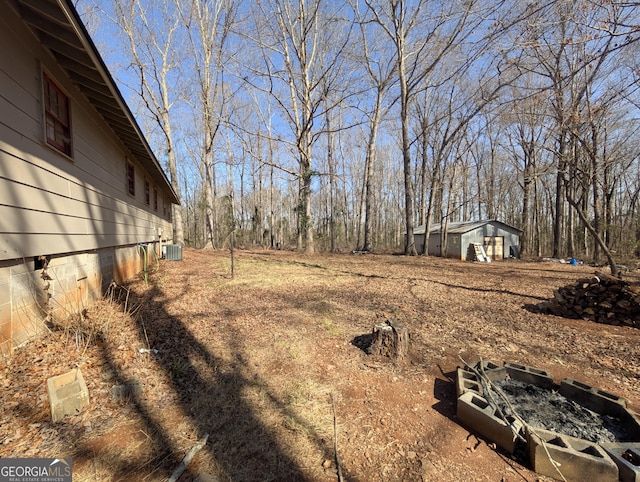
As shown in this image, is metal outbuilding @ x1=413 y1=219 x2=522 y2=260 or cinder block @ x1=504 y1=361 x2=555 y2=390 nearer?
cinder block @ x1=504 y1=361 x2=555 y2=390

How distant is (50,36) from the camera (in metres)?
3.59

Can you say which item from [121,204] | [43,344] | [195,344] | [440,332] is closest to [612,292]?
[440,332]

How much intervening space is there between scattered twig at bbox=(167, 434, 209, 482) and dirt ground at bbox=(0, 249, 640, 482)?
0.05 m

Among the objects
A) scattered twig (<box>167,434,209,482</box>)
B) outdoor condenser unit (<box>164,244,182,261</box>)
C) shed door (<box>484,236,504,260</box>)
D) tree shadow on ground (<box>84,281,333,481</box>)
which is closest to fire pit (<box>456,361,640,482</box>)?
tree shadow on ground (<box>84,281,333,481</box>)

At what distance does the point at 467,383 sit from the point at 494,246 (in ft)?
70.4

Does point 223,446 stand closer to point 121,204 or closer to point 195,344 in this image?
point 195,344

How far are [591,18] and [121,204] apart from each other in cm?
983

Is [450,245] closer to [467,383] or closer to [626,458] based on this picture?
[467,383]

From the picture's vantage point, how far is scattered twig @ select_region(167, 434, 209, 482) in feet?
6.29

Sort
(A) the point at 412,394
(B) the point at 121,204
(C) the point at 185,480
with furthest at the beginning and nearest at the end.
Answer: (B) the point at 121,204 → (A) the point at 412,394 → (C) the point at 185,480

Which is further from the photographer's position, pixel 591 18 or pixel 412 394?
pixel 591 18

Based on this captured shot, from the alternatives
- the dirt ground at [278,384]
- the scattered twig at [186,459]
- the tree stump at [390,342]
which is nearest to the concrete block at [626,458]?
the dirt ground at [278,384]

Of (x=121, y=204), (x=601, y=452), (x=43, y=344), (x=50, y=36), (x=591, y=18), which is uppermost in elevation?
(x=591, y=18)

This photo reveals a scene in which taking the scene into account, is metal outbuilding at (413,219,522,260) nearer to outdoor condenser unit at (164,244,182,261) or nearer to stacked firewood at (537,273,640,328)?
stacked firewood at (537,273,640,328)
